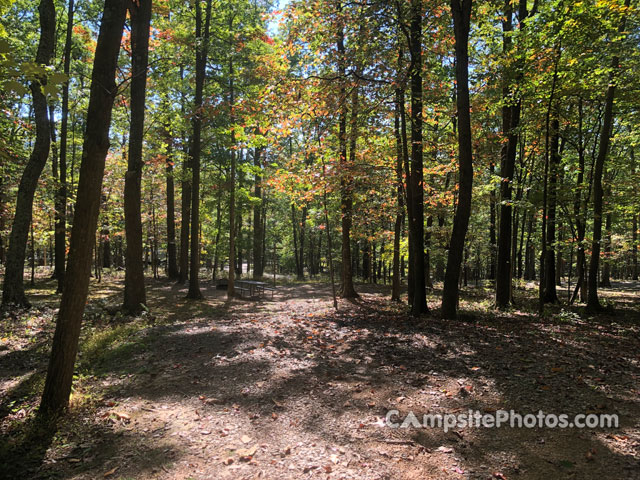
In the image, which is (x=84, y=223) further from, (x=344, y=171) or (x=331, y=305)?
(x=331, y=305)

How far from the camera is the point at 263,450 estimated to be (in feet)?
11.6

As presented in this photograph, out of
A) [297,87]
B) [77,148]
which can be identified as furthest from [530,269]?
[77,148]

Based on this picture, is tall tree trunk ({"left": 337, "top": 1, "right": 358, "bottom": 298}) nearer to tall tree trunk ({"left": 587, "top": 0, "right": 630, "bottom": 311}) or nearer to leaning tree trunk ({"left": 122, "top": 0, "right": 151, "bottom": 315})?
leaning tree trunk ({"left": 122, "top": 0, "right": 151, "bottom": 315})

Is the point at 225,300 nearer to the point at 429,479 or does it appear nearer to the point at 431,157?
the point at 431,157

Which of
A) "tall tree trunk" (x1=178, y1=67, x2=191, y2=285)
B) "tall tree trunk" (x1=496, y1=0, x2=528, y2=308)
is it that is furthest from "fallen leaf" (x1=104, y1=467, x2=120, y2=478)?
"tall tree trunk" (x1=178, y1=67, x2=191, y2=285)

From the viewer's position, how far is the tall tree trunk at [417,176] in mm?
9195

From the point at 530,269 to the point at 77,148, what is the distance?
128 ft

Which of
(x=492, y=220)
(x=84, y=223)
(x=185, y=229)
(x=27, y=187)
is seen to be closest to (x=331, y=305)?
(x=185, y=229)

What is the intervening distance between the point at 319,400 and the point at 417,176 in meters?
7.32

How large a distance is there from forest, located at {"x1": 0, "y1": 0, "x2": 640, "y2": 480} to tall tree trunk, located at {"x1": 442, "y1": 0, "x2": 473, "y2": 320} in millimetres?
47

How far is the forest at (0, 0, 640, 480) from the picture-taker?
138 inches

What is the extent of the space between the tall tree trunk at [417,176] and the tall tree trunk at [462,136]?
1077mm

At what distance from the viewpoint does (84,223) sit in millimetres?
4195

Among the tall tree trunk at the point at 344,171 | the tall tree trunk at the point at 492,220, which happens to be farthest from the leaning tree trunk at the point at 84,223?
the tall tree trunk at the point at 492,220
